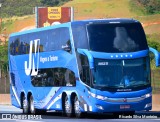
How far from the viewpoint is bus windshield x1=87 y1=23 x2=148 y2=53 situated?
94.6ft

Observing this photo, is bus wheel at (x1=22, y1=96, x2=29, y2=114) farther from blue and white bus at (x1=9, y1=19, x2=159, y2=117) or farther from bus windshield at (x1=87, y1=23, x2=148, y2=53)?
bus windshield at (x1=87, y1=23, x2=148, y2=53)

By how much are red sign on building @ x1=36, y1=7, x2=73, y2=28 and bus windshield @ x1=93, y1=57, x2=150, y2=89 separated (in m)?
50.8

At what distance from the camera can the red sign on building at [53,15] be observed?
263 feet

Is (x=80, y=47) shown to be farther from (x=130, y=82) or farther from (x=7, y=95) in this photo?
(x=7, y=95)

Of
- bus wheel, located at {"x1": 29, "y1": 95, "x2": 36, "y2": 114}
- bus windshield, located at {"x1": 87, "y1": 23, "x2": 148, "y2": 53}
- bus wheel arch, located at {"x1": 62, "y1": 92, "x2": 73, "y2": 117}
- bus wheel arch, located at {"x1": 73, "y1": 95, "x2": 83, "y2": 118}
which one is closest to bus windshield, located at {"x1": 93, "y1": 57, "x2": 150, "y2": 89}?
bus windshield, located at {"x1": 87, "y1": 23, "x2": 148, "y2": 53}

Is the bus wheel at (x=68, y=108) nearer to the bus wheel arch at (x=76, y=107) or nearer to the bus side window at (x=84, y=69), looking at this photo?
the bus wheel arch at (x=76, y=107)

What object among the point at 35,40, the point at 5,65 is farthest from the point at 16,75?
the point at 5,65

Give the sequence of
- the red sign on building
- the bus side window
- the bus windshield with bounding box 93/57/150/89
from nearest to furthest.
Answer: the bus windshield with bounding box 93/57/150/89, the bus side window, the red sign on building

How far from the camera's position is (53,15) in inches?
3221

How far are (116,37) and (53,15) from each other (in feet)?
174

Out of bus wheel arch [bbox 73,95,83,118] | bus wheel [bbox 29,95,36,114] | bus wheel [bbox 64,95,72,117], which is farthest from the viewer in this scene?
bus wheel [bbox 29,95,36,114]

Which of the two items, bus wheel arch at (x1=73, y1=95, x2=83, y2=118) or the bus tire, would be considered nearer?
bus wheel arch at (x1=73, y1=95, x2=83, y2=118)

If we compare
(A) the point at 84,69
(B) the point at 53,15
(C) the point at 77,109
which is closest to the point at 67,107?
(C) the point at 77,109

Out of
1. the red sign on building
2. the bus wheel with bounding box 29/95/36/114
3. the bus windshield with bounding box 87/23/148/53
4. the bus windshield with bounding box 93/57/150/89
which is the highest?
the red sign on building
